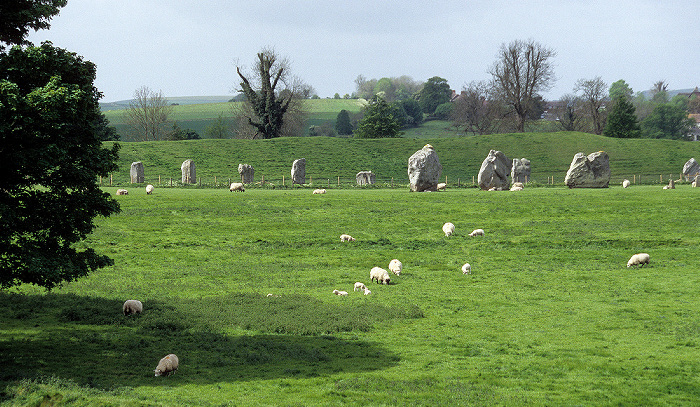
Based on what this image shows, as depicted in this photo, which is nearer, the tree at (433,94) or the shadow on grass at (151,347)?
the shadow on grass at (151,347)

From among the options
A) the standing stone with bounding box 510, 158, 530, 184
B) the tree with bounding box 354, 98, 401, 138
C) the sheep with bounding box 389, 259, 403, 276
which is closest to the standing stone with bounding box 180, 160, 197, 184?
the standing stone with bounding box 510, 158, 530, 184

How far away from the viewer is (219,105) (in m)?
175

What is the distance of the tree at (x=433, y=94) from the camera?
158m

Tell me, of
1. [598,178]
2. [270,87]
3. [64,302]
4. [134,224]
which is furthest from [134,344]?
[270,87]

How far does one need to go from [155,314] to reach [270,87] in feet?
251

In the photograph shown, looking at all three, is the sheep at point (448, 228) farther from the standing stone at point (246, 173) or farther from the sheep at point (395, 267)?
the standing stone at point (246, 173)

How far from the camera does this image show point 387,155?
83750 millimetres

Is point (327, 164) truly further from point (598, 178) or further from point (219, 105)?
point (219, 105)

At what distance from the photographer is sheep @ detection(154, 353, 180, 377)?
12.2 metres

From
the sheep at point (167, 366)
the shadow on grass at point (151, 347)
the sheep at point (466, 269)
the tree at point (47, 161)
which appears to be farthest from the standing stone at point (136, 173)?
the sheep at point (167, 366)

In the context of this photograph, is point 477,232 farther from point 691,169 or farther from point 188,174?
point 691,169

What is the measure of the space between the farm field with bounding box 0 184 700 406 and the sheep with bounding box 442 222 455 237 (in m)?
0.48

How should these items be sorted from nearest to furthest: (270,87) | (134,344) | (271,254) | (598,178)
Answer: (134,344), (271,254), (598,178), (270,87)

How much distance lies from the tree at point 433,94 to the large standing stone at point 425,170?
4465 inches
